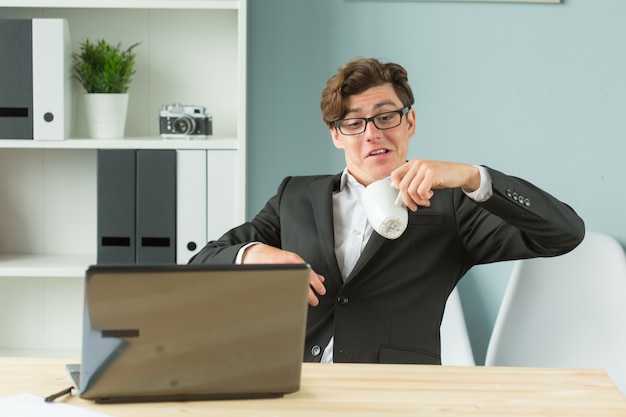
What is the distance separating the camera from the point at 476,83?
2717 mm

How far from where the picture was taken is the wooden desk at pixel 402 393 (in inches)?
50.8

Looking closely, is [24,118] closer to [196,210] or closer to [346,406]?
[196,210]

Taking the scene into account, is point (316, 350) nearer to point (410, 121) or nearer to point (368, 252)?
point (368, 252)

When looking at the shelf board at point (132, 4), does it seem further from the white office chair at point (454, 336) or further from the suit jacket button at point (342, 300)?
the white office chair at point (454, 336)

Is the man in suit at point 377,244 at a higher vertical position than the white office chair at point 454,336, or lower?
higher

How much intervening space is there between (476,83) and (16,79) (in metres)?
1.39

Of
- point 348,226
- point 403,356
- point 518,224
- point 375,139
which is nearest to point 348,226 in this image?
point 348,226

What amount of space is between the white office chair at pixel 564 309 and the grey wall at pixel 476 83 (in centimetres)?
19

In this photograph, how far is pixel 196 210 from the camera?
8.14 ft

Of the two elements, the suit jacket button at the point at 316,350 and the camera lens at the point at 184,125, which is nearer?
the suit jacket button at the point at 316,350

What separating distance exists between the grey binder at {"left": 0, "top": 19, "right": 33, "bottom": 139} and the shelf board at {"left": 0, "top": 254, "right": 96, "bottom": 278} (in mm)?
373

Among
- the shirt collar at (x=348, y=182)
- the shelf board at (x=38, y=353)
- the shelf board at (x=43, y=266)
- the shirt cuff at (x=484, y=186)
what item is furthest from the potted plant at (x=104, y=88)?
the shirt cuff at (x=484, y=186)

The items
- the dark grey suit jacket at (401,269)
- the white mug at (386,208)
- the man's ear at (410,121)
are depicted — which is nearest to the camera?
the white mug at (386,208)

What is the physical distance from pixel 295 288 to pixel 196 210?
1266mm
